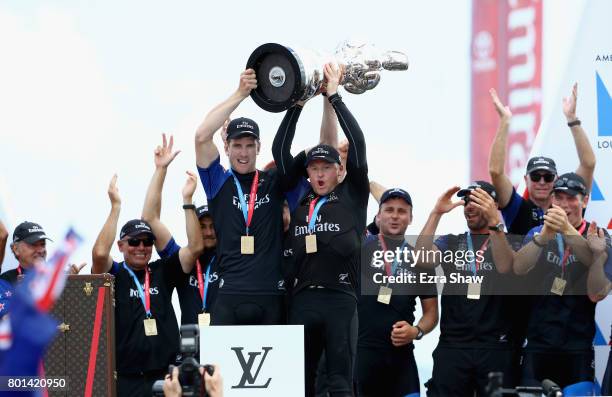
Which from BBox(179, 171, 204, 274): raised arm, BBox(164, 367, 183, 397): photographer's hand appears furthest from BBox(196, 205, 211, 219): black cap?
BBox(164, 367, 183, 397): photographer's hand

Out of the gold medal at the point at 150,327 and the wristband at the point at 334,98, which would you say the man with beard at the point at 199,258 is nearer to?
the gold medal at the point at 150,327

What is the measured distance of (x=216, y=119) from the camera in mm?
5012

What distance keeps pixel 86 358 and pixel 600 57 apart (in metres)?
3.35

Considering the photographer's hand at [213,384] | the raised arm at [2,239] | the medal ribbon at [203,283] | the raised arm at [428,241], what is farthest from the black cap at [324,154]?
the photographer's hand at [213,384]

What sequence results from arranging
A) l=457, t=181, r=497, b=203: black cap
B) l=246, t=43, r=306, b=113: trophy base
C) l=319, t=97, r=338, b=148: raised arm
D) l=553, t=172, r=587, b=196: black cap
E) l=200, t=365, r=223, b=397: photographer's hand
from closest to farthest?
l=200, t=365, r=223, b=397: photographer's hand, l=246, t=43, r=306, b=113: trophy base, l=553, t=172, r=587, b=196: black cap, l=319, t=97, r=338, b=148: raised arm, l=457, t=181, r=497, b=203: black cap

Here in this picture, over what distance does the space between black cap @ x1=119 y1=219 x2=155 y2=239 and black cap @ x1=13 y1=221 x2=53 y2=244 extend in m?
0.45

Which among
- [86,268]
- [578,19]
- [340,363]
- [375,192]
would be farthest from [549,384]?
[86,268]

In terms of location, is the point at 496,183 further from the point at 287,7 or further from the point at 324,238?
the point at 287,7

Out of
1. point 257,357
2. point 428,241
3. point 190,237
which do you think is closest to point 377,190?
point 428,241

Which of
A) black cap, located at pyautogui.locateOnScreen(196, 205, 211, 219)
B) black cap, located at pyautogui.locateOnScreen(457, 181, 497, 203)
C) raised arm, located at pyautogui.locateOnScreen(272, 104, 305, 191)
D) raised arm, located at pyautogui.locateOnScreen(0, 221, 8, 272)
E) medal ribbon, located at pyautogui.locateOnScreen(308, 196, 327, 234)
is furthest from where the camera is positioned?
raised arm, located at pyautogui.locateOnScreen(0, 221, 8, 272)

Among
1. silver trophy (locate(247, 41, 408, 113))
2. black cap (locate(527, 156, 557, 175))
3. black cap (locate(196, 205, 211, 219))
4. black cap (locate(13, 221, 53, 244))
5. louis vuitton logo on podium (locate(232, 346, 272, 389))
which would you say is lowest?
louis vuitton logo on podium (locate(232, 346, 272, 389))

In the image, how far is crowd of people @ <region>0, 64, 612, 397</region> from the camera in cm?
490

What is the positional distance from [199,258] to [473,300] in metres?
1.49

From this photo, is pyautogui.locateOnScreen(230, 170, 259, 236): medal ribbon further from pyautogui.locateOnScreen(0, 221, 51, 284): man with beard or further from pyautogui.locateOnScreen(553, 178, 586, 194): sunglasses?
pyautogui.locateOnScreen(553, 178, 586, 194): sunglasses
